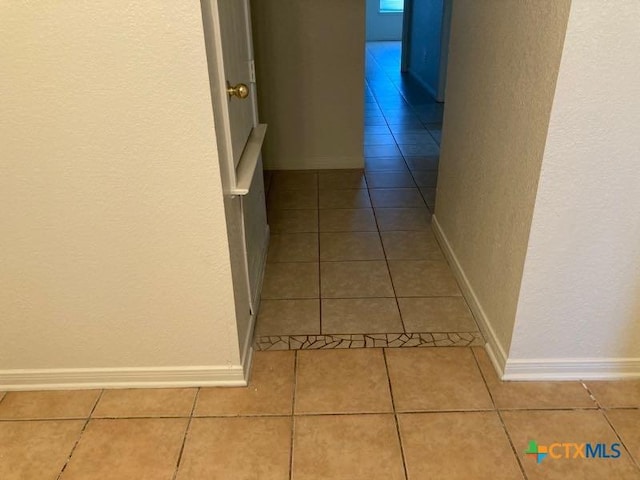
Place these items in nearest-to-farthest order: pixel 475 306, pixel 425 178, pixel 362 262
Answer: pixel 475 306 < pixel 362 262 < pixel 425 178

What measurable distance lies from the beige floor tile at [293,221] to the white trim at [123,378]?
118 centimetres

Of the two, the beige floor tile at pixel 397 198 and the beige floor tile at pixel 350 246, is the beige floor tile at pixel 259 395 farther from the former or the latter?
the beige floor tile at pixel 397 198

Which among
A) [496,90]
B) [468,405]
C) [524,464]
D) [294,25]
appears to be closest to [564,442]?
[524,464]

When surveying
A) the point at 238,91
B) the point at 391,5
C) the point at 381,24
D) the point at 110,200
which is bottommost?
the point at 381,24

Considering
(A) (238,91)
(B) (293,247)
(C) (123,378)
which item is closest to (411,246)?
(B) (293,247)

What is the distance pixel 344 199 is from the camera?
3.28 m

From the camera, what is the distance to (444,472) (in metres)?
1.49

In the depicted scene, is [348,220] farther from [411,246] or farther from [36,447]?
[36,447]

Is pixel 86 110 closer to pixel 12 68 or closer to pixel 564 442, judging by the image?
pixel 12 68

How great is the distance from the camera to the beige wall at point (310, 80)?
342 centimetres

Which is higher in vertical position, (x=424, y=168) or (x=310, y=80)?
(x=310, y=80)

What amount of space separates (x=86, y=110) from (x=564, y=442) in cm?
160

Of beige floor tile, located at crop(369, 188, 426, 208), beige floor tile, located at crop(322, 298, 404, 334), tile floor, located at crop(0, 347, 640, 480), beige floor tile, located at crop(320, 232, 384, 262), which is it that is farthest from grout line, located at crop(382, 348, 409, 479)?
beige floor tile, located at crop(369, 188, 426, 208)

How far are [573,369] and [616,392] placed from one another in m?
0.14
